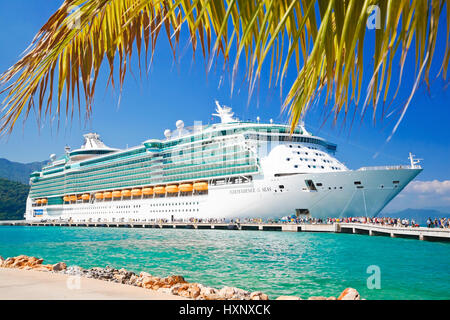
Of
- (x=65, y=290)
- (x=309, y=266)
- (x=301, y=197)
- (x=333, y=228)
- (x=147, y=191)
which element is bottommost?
(x=309, y=266)

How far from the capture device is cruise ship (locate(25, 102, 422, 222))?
3475cm

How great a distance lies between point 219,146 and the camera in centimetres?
4447

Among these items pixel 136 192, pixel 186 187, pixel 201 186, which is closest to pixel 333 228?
pixel 201 186

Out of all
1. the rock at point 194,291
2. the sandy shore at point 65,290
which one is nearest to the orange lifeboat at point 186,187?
the rock at point 194,291

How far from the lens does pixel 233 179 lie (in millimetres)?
42531

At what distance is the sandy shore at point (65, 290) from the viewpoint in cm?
473

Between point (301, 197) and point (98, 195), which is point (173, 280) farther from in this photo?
point (98, 195)

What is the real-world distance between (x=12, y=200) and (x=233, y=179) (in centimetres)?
10757

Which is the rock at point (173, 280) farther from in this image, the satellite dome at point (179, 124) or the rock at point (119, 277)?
the satellite dome at point (179, 124)

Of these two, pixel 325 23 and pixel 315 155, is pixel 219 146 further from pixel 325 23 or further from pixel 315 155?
pixel 325 23

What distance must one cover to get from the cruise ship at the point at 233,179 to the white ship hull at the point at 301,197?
9 cm

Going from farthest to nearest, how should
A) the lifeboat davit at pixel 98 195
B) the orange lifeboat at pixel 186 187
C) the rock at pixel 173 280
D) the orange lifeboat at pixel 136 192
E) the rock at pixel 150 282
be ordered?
the lifeboat davit at pixel 98 195
the orange lifeboat at pixel 136 192
the orange lifeboat at pixel 186 187
the rock at pixel 173 280
the rock at pixel 150 282

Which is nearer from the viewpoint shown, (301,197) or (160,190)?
(301,197)
